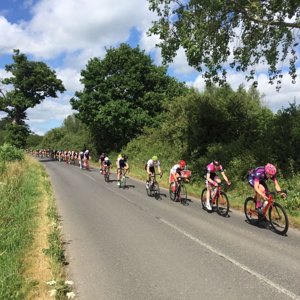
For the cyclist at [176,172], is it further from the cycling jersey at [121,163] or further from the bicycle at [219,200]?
the cycling jersey at [121,163]

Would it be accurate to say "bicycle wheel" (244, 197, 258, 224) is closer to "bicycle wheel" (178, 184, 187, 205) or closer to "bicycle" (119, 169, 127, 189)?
"bicycle wheel" (178, 184, 187, 205)

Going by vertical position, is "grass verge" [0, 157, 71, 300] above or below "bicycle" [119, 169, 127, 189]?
below

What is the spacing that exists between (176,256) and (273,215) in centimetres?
381

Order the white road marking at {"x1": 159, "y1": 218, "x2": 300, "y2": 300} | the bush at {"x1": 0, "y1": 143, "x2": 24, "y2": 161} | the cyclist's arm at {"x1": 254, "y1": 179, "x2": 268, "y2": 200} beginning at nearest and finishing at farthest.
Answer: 1. the white road marking at {"x1": 159, "y1": 218, "x2": 300, "y2": 300}
2. the cyclist's arm at {"x1": 254, "y1": 179, "x2": 268, "y2": 200}
3. the bush at {"x1": 0, "y1": 143, "x2": 24, "y2": 161}

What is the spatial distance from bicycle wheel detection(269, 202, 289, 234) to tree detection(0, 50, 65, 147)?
50.9 m

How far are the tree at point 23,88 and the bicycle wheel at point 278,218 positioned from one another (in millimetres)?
50876

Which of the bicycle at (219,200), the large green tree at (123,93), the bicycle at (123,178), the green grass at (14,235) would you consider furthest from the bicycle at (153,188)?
the large green tree at (123,93)

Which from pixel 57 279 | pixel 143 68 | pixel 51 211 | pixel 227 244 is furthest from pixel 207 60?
pixel 143 68

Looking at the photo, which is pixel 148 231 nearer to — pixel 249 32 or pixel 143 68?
pixel 249 32

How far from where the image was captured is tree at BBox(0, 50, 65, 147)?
5753 centimetres

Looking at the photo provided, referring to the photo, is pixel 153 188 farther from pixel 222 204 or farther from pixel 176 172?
pixel 222 204

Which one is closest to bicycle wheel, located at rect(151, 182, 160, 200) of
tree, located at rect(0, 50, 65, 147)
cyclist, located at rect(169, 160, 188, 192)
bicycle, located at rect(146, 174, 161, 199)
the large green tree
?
bicycle, located at rect(146, 174, 161, 199)

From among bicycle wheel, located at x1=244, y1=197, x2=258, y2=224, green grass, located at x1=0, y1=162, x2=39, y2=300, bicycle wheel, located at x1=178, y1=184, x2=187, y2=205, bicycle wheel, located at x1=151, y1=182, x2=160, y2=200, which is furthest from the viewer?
bicycle wheel, located at x1=151, y1=182, x2=160, y2=200

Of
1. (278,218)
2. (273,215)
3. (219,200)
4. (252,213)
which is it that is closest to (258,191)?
(273,215)
